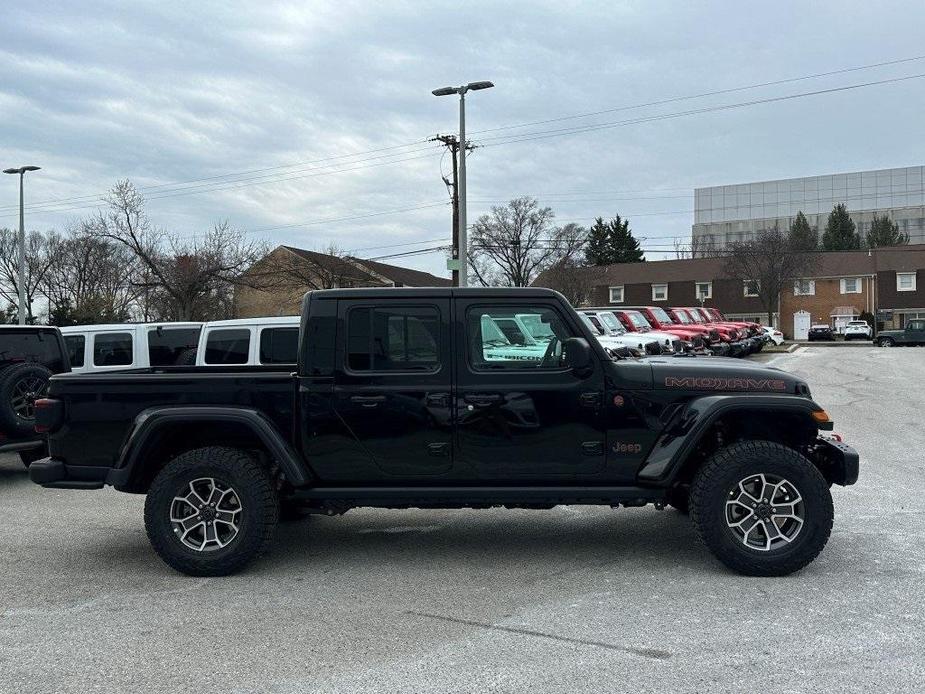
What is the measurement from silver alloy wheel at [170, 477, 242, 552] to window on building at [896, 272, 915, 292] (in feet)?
228

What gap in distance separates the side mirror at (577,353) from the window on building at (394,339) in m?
0.85

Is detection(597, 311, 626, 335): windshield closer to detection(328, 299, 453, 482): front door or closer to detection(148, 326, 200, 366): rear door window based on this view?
detection(148, 326, 200, 366): rear door window

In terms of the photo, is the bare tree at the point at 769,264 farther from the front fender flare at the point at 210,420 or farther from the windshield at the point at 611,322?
the front fender flare at the point at 210,420

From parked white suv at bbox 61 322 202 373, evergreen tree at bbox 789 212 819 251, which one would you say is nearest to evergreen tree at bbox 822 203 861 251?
evergreen tree at bbox 789 212 819 251

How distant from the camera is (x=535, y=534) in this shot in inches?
250

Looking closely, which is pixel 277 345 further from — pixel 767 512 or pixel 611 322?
pixel 611 322

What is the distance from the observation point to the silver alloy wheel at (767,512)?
514 cm

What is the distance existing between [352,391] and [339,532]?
5.46 ft

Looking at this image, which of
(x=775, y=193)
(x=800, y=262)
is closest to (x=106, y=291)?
(x=800, y=262)

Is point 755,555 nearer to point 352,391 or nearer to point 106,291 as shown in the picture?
point 352,391

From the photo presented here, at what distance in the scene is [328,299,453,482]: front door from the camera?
5.35 meters

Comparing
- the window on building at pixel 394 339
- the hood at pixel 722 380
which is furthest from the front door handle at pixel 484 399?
the hood at pixel 722 380

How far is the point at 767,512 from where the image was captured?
5.16 m

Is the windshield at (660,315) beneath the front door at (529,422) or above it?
above
